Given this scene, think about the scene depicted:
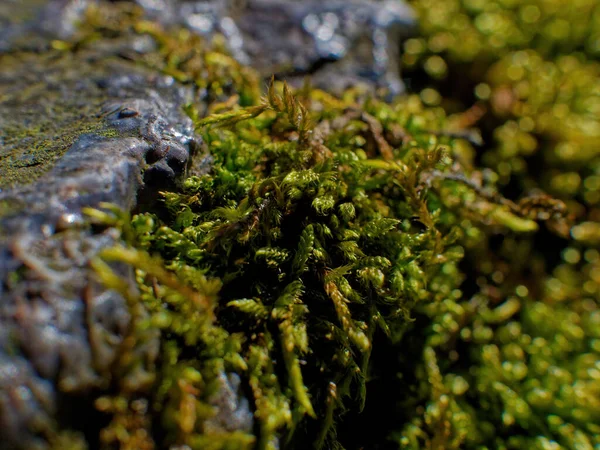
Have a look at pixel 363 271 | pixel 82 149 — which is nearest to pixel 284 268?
pixel 363 271

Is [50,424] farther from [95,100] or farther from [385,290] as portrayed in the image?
[95,100]

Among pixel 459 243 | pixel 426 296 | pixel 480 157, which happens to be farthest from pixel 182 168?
pixel 480 157

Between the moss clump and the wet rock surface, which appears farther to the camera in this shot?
the moss clump

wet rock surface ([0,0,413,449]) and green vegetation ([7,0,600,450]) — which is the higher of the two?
wet rock surface ([0,0,413,449])

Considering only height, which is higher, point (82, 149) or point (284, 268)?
point (82, 149)

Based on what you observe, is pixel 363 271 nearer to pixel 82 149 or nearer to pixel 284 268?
pixel 284 268

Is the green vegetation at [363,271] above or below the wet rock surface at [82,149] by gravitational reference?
below

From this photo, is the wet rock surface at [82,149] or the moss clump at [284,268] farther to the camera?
the moss clump at [284,268]

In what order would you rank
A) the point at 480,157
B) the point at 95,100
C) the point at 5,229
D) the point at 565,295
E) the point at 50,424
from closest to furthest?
the point at 50,424
the point at 5,229
the point at 95,100
the point at 565,295
the point at 480,157
